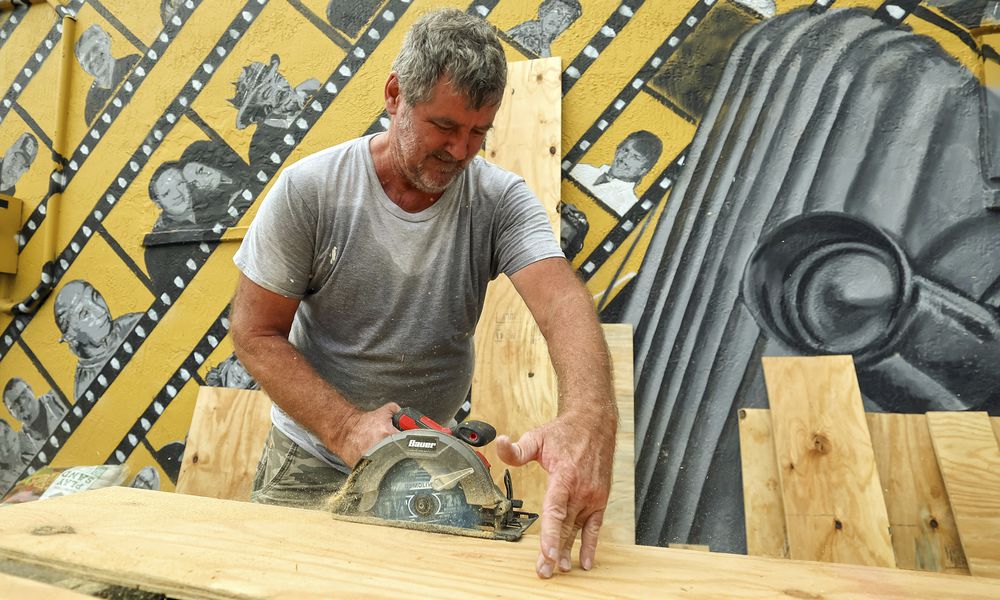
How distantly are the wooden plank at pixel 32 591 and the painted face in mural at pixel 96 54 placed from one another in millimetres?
3494

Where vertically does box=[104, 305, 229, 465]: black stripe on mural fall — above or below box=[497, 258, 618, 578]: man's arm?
below

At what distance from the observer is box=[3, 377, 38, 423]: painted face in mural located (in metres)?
3.54

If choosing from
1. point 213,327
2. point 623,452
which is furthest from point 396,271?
point 213,327

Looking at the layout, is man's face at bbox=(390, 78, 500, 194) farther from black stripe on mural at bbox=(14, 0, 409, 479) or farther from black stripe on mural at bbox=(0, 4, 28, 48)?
black stripe on mural at bbox=(0, 4, 28, 48)

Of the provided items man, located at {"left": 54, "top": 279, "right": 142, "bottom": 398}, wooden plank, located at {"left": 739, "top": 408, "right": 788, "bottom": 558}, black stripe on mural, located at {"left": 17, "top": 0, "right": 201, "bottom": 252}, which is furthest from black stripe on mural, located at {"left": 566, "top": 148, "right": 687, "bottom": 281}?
black stripe on mural, located at {"left": 17, "top": 0, "right": 201, "bottom": 252}

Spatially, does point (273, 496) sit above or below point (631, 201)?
below

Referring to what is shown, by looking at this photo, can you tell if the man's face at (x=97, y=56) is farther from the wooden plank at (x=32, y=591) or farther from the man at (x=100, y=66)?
the wooden plank at (x=32, y=591)

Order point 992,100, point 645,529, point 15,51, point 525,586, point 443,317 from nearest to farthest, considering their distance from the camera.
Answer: point 525,586 < point 443,317 < point 992,100 < point 645,529 < point 15,51

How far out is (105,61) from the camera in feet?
11.9

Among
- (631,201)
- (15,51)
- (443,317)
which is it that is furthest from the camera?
(15,51)

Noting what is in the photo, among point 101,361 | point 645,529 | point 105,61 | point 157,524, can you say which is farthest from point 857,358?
point 105,61

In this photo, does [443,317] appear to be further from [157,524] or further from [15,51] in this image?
[15,51]

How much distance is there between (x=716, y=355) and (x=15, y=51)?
14.3 feet

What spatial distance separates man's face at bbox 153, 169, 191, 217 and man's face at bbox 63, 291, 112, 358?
66 centimetres
